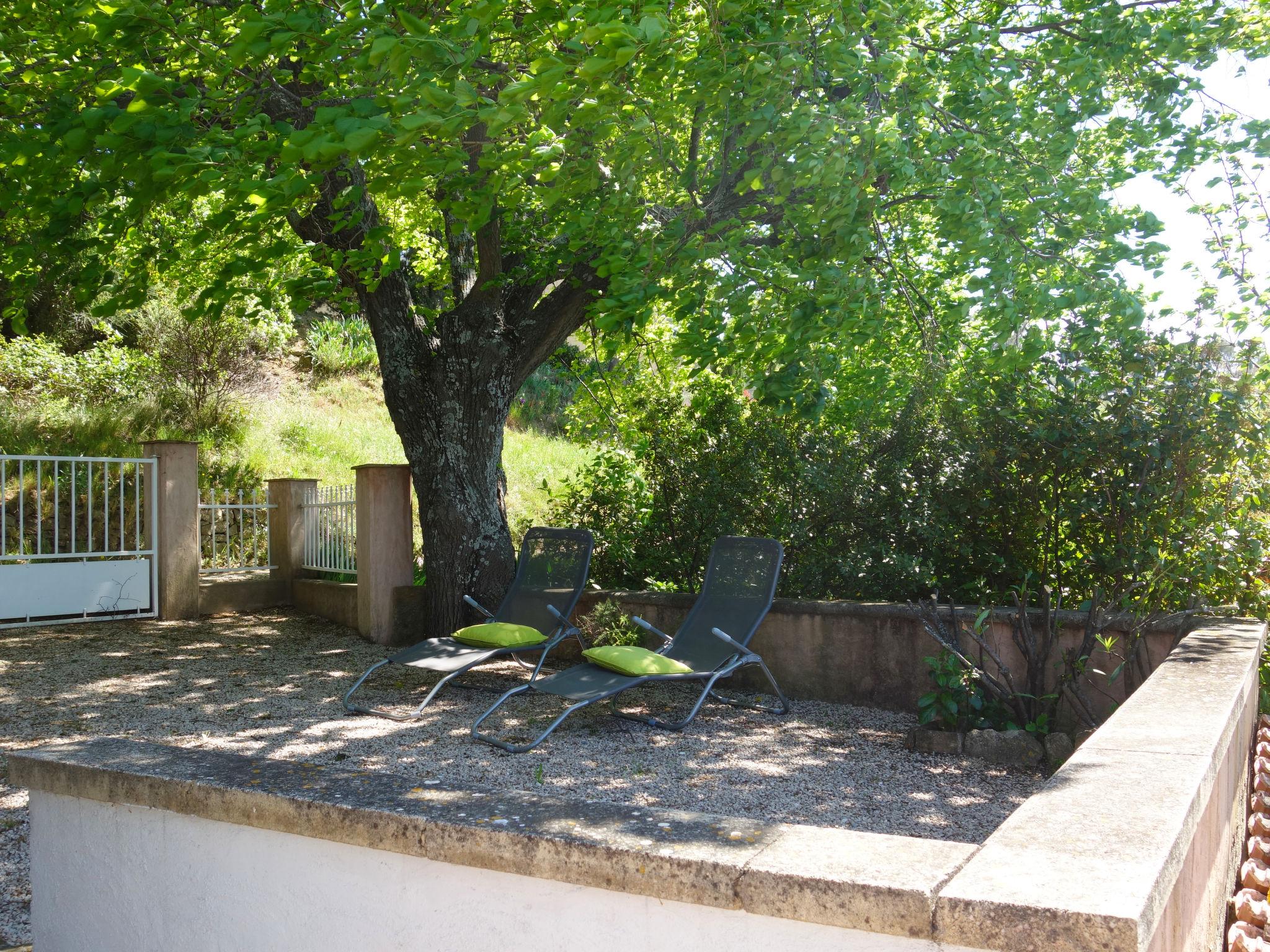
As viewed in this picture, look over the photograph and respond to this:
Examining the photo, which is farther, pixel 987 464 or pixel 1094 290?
pixel 987 464

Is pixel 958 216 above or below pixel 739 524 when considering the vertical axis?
above

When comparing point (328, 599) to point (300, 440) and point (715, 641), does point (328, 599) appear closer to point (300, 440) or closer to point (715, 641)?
point (715, 641)

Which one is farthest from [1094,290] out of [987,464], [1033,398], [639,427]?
[639,427]

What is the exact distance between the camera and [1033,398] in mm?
6719

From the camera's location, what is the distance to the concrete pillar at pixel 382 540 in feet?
30.1

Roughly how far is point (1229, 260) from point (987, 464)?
277 cm

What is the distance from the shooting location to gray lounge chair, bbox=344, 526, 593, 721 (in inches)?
257

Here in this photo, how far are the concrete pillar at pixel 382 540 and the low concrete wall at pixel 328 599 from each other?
0.93 metres

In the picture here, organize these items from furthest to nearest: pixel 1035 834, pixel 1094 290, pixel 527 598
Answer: pixel 527 598 → pixel 1094 290 → pixel 1035 834

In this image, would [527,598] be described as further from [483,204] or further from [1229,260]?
[1229,260]

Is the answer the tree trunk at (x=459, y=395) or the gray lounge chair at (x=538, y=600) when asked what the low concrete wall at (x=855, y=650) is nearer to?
the gray lounge chair at (x=538, y=600)

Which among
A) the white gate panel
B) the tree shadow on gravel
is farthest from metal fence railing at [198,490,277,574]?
the tree shadow on gravel

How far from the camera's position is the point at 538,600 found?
7.41 metres

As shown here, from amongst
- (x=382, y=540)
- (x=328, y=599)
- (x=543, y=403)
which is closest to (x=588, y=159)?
(x=382, y=540)
